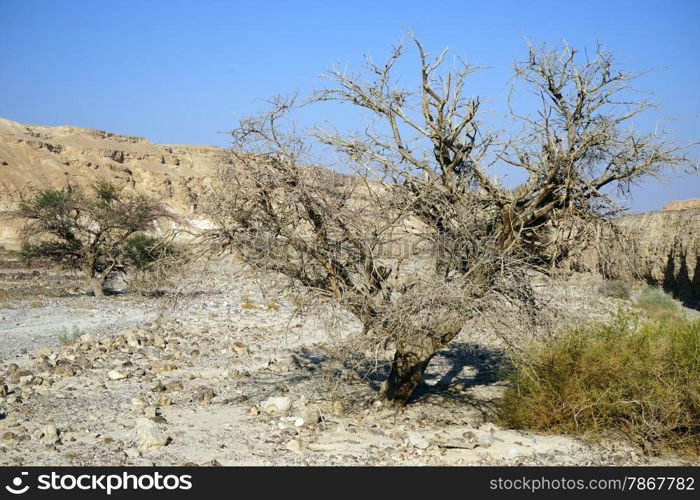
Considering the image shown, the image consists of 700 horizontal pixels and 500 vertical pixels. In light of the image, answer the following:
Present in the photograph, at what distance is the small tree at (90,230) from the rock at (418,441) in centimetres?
1327

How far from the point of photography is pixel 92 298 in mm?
18234

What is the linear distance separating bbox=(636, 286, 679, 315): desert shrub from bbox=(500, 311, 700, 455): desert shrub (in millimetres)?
9157

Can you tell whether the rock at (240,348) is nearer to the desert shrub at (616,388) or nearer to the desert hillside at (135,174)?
the desert shrub at (616,388)

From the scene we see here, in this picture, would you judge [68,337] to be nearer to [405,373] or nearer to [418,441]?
[405,373]

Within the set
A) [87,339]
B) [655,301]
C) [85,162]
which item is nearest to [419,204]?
[87,339]

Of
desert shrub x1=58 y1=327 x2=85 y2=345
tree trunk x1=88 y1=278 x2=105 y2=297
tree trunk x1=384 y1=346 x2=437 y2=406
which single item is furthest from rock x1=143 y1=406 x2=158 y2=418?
tree trunk x1=88 y1=278 x2=105 y2=297

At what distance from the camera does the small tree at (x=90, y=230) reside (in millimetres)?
19000

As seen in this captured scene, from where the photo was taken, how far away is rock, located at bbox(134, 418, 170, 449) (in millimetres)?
6391

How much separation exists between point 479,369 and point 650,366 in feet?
11.9

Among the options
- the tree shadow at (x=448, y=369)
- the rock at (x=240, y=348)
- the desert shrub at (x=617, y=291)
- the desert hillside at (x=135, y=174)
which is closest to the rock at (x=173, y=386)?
the tree shadow at (x=448, y=369)

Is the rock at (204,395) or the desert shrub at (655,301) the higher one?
the desert shrub at (655,301)

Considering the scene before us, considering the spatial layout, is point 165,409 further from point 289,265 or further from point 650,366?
point 650,366

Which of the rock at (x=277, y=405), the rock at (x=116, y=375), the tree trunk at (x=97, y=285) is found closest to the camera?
the rock at (x=277, y=405)

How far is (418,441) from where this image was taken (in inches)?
262
